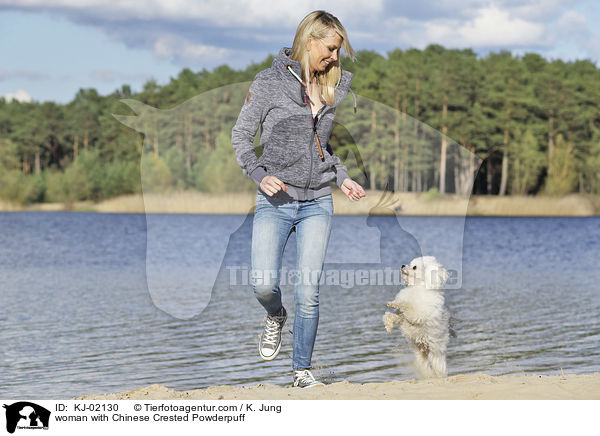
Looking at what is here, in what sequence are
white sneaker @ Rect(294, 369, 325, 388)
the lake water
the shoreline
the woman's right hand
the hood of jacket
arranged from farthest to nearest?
1. the shoreline
2. the lake water
3. white sneaker @ Rect(294, 369, 325, 388)
4. the hood of jacket
5. the woman's right hand

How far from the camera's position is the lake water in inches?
269

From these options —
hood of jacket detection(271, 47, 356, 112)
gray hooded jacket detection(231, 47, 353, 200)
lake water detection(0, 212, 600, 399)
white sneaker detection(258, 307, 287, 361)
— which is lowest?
lake water detection(0, 212, 600, 399)

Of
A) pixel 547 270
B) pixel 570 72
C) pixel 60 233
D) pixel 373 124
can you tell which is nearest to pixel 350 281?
pixel 547 270

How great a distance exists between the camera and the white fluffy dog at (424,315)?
5387 millimetres

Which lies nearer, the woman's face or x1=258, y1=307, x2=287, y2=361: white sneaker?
the woman's face

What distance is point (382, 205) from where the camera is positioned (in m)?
7.28

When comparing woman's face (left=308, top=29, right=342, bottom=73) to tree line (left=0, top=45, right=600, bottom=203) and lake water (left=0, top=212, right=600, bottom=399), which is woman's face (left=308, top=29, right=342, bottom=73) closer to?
lake water (left=0, top=212, right=600, bottom=399)

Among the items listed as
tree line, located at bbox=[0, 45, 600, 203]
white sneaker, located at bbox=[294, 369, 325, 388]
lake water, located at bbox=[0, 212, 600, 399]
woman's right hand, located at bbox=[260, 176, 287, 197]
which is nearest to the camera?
woman's right hand, located at bbox=[260, 176, 287, 197]

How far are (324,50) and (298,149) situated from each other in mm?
647

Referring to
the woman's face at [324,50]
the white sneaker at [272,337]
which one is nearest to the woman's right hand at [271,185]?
the woman's face at [324,50]

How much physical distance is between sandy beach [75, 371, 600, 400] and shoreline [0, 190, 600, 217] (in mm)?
1874
